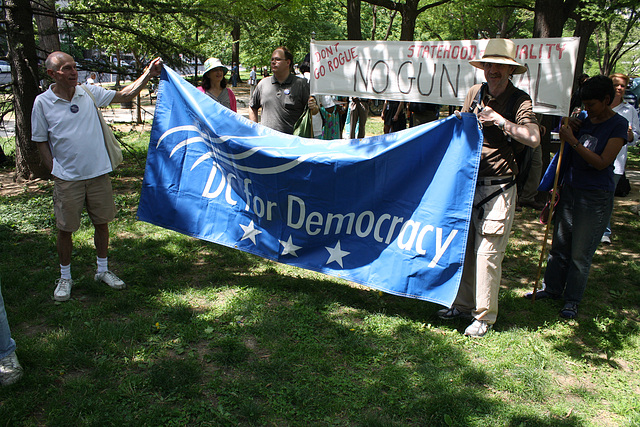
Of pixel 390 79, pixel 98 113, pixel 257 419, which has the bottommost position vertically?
pixel 257 419

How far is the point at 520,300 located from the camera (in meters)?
4.65

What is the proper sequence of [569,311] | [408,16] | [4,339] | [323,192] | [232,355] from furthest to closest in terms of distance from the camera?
[408,16]
[569,311]
[323,192]
[232,355]
[4,339]

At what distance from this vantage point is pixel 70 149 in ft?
13.5

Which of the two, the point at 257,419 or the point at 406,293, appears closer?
the point at 257,419

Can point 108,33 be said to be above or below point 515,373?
above

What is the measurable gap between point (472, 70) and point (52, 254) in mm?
4824

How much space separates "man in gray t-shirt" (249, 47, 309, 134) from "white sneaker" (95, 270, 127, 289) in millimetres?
2270

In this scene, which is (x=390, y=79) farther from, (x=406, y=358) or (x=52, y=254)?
(x=52, y=254)

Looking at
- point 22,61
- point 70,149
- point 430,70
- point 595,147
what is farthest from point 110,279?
point 22,61

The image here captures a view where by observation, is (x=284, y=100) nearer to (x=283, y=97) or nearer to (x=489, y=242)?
(x=283, y=97)

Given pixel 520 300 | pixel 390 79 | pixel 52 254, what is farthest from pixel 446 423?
pixel 52 254

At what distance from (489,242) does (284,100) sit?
2.82 m

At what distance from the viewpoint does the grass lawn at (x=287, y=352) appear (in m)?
3.06

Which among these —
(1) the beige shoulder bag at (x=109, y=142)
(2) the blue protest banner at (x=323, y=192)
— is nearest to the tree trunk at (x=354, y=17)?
(2) the blue protest banner at (x=323, y=192)
